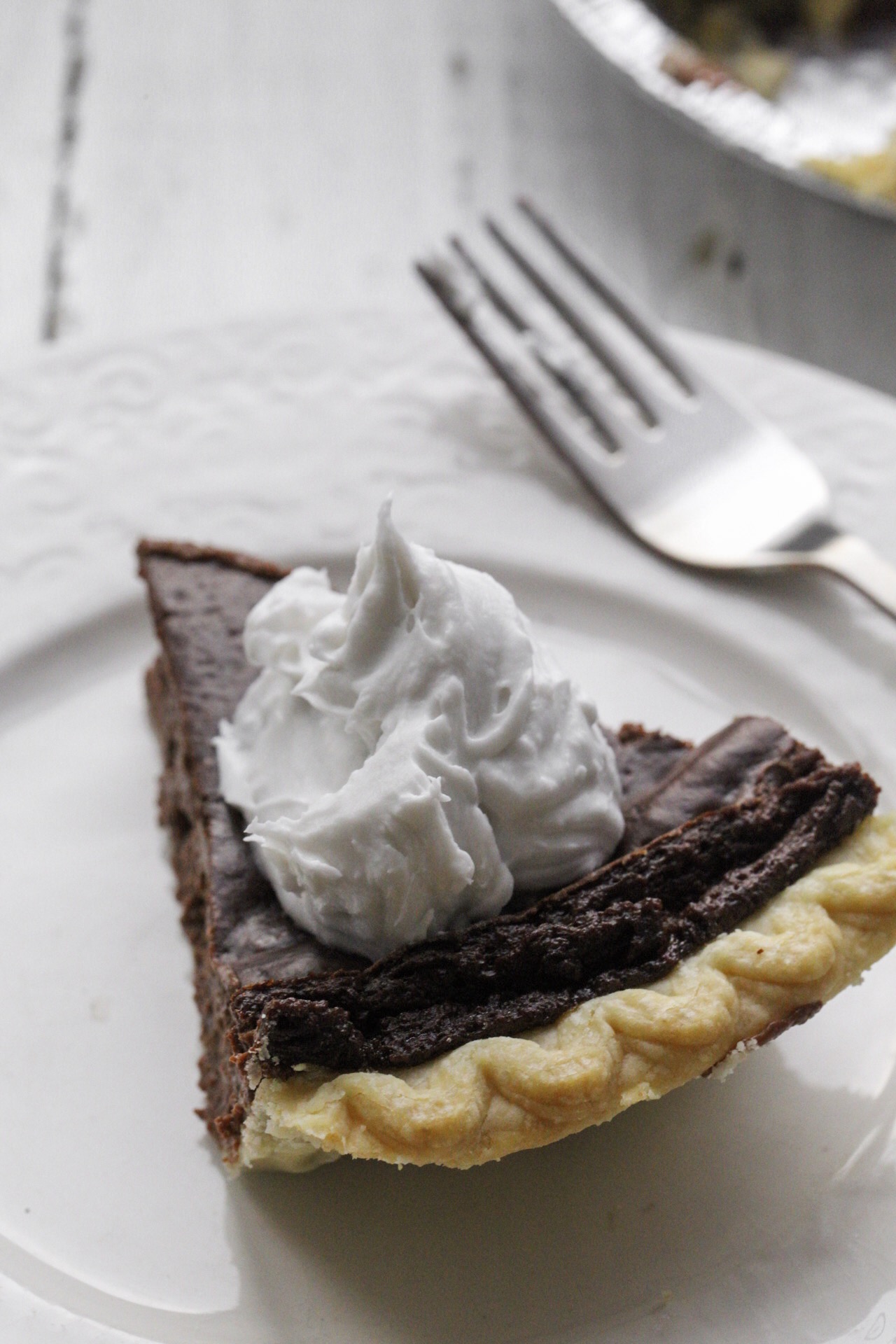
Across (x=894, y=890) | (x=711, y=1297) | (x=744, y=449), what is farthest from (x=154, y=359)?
(x=711, y=1297)

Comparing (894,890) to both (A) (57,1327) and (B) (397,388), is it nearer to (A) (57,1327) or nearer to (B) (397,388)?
(A) (57,1327)

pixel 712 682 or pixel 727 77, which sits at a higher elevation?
pixel 727 77

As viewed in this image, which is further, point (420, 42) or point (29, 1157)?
point (420, 42)

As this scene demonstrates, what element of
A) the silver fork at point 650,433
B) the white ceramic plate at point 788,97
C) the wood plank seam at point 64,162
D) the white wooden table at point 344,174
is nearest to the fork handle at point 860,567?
the silver fork at point 650,433

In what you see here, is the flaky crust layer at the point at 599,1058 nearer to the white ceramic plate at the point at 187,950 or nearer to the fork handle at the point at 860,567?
the white ceramic plate at the point at 187,950

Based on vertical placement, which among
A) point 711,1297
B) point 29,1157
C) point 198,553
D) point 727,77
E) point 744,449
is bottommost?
point 29,1157

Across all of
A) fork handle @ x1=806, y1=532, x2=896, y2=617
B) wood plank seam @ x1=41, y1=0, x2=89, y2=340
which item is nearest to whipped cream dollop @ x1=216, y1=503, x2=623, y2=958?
fork handle @ x1=806, y1=532, x2=896, y2=617
